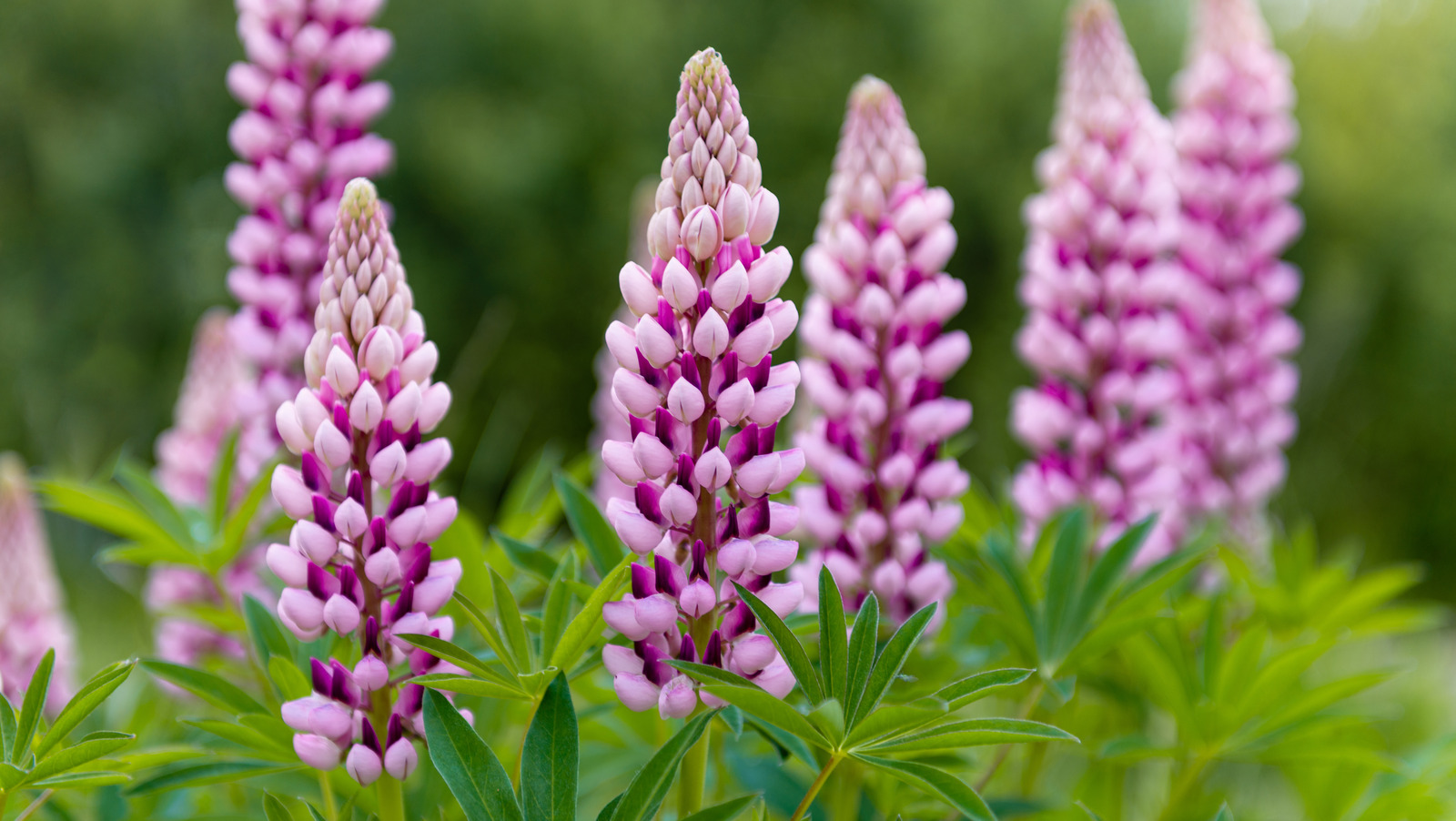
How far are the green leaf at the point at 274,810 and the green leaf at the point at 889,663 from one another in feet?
2.11

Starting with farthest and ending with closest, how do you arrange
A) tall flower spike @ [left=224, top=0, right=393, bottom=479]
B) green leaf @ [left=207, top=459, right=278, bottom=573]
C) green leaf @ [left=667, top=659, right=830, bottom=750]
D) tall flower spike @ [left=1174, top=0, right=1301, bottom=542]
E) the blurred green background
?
the blurred green background → tall flower spike @ [left=1174, top=0, right=1301, bottom=542] → tall flower spike @ [left=224, top=0, right=393, bottom=479] → green leaf @ [left=207, top=459, right=278, bottom=573] → green leaf @ [left=667, top=659, right=830, bottom=750]

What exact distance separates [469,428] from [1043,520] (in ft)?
26.3

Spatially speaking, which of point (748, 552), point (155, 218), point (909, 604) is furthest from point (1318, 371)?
point (155, 218)

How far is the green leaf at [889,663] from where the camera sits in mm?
1224

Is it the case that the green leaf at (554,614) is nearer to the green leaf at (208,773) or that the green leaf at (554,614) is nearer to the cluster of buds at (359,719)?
the cluster of buds at (359,719)

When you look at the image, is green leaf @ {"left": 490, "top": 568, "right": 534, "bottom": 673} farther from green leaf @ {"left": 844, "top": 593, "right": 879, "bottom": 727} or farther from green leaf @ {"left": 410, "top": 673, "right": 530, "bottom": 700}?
green leaf @ {"left": 844, "top": 593, "right": 879, "bottom": 727}

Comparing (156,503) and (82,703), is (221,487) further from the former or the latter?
(82,703)

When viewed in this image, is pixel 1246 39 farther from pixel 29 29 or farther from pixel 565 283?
pixel 29 29

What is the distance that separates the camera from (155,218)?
12.3m

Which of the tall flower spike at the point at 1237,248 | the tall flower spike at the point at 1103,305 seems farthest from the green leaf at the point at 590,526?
the tall flower spike at the point at 1237,248

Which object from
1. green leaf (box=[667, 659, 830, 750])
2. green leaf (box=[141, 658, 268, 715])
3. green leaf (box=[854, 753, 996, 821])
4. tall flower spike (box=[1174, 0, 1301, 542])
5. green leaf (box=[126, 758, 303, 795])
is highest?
tall flower spike (box=[1174, 0, 1301, 542])

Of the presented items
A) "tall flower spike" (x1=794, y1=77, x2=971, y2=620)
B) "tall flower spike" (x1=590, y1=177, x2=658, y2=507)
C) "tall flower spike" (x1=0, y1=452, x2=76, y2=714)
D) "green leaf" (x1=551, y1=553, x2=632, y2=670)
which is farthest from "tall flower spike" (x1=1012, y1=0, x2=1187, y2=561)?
"tall flower spike" (x1=0, y1=452, x2=76, y2=714)

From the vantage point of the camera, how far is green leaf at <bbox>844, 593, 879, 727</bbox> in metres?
1.24

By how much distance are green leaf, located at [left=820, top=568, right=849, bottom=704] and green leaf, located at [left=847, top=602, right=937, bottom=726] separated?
0.02 m
